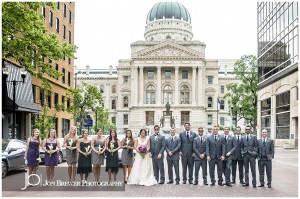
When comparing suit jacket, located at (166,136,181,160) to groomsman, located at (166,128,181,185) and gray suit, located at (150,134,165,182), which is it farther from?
gray suit, located at (150,134,165,182)

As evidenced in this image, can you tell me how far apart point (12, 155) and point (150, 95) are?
96652 mm

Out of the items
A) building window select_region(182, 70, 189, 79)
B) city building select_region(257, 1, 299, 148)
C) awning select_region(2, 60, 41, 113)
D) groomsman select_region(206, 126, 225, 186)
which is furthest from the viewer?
building window select_region(182, 70, 189, 79)

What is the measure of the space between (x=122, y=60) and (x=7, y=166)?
101021mm

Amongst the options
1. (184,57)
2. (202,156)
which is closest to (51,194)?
(202,156)

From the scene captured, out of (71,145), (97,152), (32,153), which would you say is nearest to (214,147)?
(97,152)

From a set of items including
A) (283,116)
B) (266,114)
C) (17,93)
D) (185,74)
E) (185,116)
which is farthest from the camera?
(185,74)

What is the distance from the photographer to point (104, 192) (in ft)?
43.2

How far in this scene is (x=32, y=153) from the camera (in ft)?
48.3

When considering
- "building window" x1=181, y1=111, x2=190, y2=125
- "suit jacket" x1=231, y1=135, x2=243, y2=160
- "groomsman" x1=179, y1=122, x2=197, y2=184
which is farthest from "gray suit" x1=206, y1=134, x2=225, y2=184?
"building window" x1=181, y1=111, x2=190, y2=125

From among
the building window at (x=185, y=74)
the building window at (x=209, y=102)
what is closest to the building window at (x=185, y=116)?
the building window at (x=209, y=102)

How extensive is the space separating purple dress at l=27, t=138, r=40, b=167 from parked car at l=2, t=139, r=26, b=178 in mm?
3289

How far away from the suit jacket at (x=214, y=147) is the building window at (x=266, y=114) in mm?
37349

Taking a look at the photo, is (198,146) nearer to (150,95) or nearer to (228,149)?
(228,149)

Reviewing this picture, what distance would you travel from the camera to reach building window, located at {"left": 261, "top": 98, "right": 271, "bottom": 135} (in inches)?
2028
